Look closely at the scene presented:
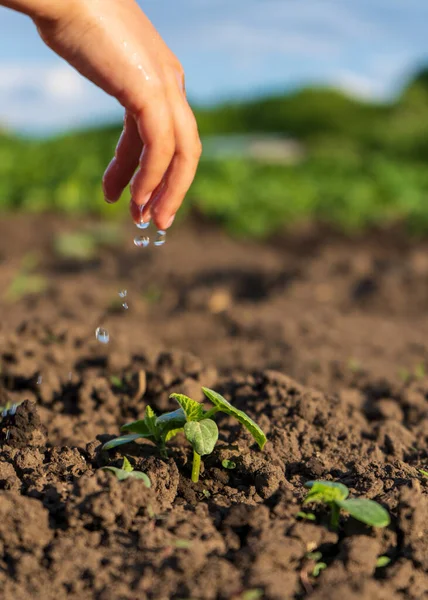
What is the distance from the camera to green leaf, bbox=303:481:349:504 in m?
1.81

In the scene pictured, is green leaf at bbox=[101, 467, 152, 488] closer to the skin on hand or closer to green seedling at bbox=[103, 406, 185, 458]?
green seedling at bbox=[103, 406, 185, 458]

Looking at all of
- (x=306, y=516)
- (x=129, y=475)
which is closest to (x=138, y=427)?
(x=129, y=475)

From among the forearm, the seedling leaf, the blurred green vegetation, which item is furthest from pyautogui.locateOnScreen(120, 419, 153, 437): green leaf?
the blurred green vegetation

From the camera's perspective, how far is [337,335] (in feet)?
14.2

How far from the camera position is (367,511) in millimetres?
1747

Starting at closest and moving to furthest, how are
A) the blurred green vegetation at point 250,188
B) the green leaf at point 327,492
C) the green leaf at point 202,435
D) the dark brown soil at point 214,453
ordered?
the dark brown soil at point 214,453
the green leaf at point 327,492
the green leaf at point 202,435
the blurred green vegetation at point 250,188

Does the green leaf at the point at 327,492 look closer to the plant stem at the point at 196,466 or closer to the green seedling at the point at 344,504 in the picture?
the green seedling at the point at 344,504

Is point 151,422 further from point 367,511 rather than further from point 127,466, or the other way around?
point 367,511

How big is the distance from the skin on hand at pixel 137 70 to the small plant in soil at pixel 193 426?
0.65 meters

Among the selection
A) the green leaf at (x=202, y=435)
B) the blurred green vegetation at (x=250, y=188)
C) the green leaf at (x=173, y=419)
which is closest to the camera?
the green leaf at (x=202, y=435)

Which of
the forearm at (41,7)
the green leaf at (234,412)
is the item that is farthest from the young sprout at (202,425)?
the forearm at (41,7)

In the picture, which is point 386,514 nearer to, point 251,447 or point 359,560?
point 359,560

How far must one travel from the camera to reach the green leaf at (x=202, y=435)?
1966 mm

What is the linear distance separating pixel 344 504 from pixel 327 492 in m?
0.06
